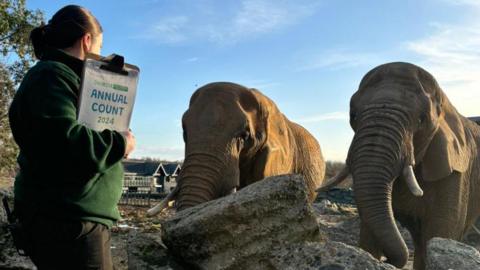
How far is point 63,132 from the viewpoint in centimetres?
248

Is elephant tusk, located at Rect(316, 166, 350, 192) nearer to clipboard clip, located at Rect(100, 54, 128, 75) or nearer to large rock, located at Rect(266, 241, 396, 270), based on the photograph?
large rock, located at Rect(266, 241, 396, 270)

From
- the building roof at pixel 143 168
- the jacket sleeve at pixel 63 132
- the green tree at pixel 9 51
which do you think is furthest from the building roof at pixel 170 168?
the jacket sleeve at pixel 63 132

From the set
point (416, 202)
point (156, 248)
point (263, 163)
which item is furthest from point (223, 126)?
point (416, 202)

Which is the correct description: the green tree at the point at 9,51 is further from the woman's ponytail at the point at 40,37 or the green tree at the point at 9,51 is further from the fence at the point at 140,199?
the woman's ponytail at the point at 40,37

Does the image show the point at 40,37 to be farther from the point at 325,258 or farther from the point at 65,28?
the point at 325,258

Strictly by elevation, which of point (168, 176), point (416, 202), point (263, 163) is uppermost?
point (263, 163)

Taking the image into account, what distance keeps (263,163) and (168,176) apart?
5424 centimetres

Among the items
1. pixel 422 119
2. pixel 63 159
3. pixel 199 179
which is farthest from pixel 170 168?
pixel 63 159

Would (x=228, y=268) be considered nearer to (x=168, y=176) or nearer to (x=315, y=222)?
(x=315, y=222)

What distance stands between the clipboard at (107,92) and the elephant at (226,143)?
2761 millimetres

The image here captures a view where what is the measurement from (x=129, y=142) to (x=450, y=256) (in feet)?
9.16

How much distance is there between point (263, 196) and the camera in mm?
3754

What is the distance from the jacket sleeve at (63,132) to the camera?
8.16 ft

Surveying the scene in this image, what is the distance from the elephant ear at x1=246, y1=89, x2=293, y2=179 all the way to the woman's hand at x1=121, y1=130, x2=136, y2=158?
3923 mm
